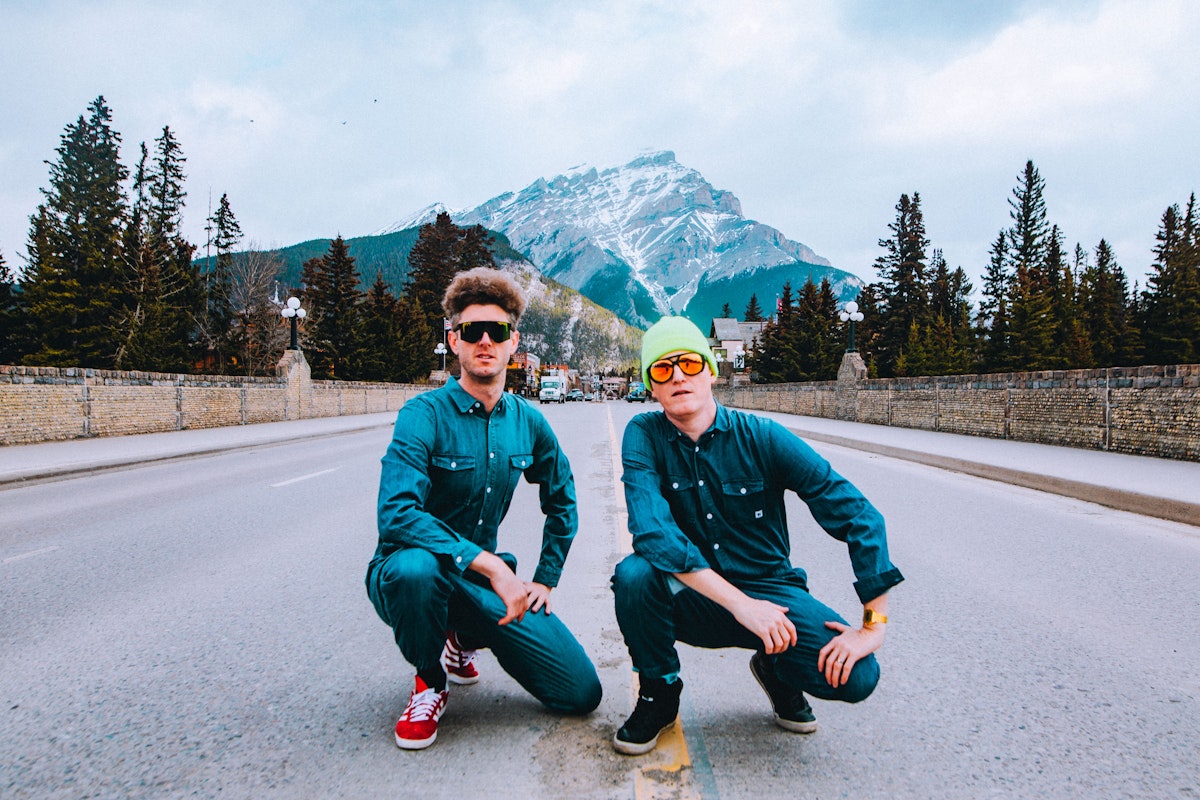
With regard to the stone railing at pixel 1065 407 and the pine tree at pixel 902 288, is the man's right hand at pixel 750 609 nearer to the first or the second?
the stone railing at pixel 1065 407

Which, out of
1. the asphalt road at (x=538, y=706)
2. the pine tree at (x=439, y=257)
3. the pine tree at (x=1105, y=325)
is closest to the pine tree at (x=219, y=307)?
the pine tree at (x=439, y=257)

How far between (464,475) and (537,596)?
1.94ft

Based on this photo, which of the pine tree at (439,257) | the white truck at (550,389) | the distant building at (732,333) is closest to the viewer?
the white truck at (550,389)

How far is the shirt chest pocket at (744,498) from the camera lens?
266cm

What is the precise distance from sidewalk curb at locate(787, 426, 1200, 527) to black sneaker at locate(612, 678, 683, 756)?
7392mm

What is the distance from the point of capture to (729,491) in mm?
2656

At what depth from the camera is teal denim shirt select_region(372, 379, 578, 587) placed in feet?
8.59

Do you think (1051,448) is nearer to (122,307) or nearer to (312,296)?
(122,307)

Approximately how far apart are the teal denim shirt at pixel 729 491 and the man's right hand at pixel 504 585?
481 mm

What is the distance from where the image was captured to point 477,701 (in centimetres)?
290

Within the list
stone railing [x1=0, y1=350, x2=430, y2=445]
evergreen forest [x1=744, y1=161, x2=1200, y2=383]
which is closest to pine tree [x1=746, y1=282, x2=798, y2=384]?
evergreen forest [x1=744, y1=161, x2=1200, y2=383]

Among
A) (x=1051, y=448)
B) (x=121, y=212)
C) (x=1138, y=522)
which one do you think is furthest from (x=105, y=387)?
(x=121, y=212)

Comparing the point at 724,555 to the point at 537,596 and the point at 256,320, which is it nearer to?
the point at 537,596

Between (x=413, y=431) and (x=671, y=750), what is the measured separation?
A: 155 cm
